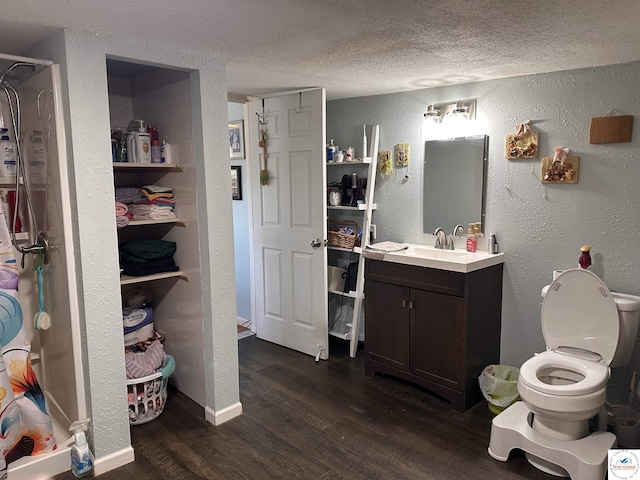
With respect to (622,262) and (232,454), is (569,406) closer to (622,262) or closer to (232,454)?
(622,262)

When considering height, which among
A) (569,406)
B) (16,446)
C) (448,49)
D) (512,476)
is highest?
(448,49)

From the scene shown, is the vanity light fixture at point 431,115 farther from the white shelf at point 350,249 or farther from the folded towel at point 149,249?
the folded towel at point 149,249

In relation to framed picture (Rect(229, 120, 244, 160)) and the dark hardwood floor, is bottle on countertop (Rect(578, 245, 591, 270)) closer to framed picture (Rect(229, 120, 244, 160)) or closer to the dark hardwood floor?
the dark hardwood floor

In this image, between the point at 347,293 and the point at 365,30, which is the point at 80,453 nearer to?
the point at 347,293

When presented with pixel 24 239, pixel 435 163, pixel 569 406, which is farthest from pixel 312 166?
pixel 569 406

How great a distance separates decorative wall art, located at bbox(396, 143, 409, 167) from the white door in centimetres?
59

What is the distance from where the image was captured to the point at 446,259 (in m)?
2.96

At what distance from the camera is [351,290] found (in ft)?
12.5

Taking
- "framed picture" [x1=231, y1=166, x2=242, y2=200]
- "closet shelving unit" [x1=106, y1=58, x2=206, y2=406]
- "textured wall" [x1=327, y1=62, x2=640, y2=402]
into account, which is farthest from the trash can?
"framed picture" [x1=231, y1=166, x2=242, y2=200]

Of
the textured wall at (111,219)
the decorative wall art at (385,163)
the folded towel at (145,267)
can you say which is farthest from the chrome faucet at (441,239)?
the folded towel at (145,267)

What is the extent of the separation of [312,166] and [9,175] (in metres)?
1.85

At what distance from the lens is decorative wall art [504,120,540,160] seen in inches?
115

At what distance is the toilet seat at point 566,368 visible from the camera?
223 centimetres

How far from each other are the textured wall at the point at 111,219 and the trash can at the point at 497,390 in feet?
4.95
